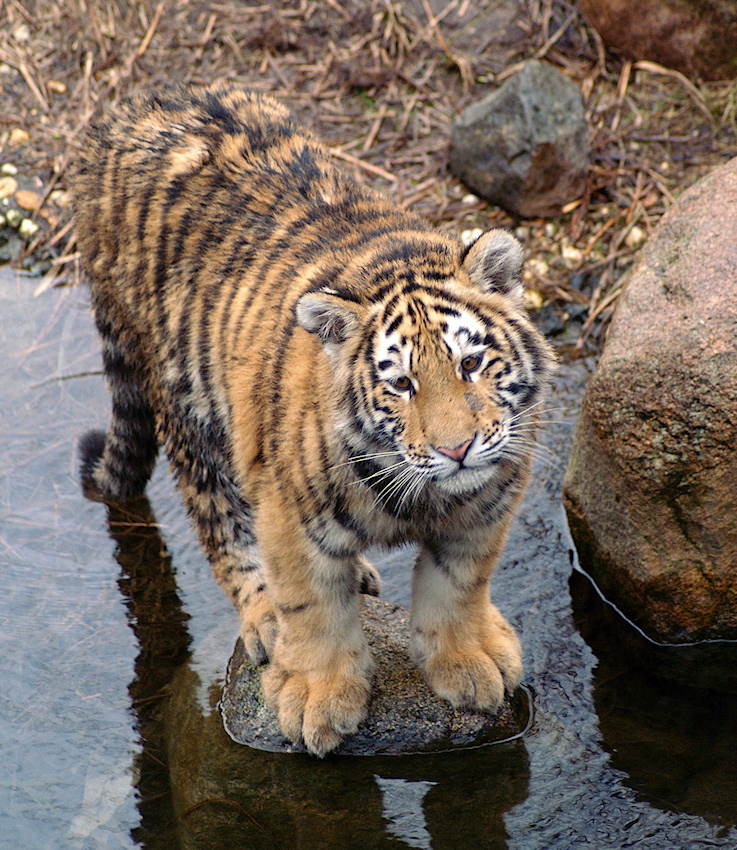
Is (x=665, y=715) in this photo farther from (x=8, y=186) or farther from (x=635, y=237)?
(x=8, y=186)

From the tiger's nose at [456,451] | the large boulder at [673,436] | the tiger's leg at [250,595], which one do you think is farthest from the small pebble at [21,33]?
the tiger's nose at [456,451]

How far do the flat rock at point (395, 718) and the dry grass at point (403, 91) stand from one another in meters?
2.48

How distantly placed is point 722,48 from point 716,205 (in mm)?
3227

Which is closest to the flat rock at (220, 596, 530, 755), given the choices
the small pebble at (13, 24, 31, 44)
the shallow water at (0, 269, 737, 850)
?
the shallow water at (0, 269, 737, 850)

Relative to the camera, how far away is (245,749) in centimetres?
347

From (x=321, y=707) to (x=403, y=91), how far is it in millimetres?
5032

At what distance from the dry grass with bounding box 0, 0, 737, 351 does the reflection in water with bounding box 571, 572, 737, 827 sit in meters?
2.05

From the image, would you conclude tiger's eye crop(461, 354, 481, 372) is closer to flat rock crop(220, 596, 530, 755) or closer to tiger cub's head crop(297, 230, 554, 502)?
tiger cub's head crop(297, 230, 554, 502)

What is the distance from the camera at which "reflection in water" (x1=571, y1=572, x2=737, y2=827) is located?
3154mm

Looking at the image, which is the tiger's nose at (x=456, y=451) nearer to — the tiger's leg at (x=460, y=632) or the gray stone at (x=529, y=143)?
the tiger's leg at (x=460, y=632)

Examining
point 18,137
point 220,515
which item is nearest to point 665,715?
point 220,515

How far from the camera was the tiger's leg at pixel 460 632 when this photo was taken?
3350mm

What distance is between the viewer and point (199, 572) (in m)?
4.38

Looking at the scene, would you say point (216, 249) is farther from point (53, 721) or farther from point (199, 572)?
point (53, 721)
